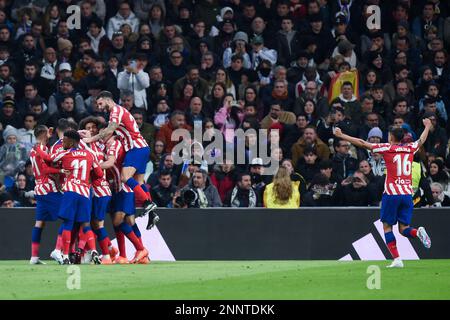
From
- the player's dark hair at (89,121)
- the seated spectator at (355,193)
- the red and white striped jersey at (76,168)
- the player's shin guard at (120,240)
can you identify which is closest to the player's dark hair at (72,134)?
the red and white striped jersey at (76,168)

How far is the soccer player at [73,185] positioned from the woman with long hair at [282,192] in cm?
405

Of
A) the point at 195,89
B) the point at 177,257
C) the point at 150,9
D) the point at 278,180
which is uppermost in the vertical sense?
the point at 150,9

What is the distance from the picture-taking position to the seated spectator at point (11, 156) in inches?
856

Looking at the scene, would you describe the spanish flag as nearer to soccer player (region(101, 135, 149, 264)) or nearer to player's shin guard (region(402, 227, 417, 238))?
player's shin guard (region(402, 227, 417, 238))

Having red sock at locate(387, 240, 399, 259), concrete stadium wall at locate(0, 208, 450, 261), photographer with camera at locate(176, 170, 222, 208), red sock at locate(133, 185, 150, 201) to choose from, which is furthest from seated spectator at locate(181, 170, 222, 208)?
red sock at locate(387, 240, 399, 259)

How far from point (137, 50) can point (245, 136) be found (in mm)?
3525

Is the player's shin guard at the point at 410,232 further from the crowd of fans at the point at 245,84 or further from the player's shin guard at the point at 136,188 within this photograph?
the player's shin guard at the point at 136,188

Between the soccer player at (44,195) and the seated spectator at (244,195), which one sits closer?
the soccer player at (44,195)

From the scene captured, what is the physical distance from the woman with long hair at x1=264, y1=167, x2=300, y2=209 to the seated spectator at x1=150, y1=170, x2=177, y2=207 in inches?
63.7

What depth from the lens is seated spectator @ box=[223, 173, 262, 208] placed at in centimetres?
2105

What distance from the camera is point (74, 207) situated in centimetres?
1731

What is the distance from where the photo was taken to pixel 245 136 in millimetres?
22125
